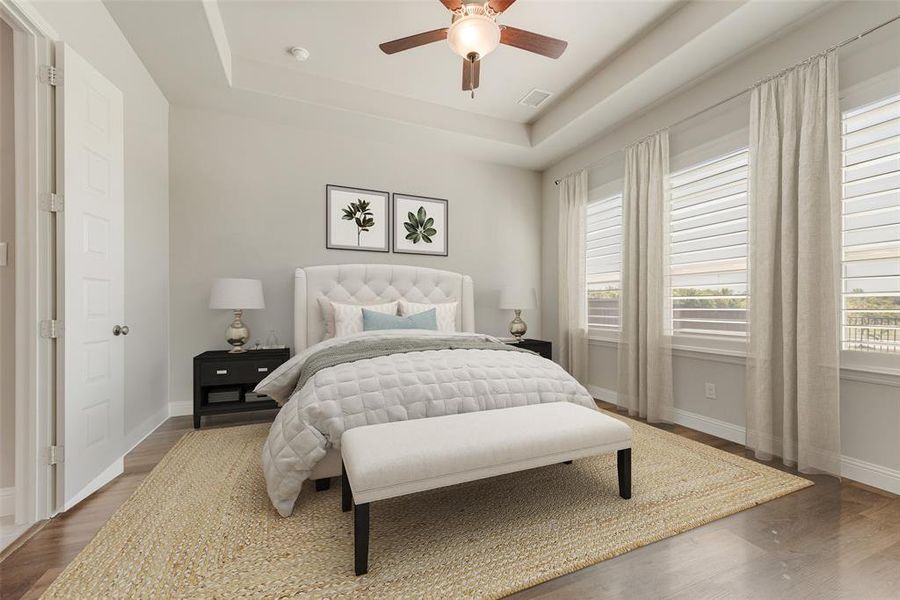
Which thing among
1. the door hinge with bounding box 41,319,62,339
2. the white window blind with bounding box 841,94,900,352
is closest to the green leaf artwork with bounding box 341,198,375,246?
the door hinge with bounding box 41,319,62,339

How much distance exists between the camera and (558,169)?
4746 mm

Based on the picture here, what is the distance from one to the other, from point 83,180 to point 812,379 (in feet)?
13.6

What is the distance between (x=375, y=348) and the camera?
8.59ft

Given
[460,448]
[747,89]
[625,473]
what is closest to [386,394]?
[460,448]

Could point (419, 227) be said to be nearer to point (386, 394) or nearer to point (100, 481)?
point (386, 394)

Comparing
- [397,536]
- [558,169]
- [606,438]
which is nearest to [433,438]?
[397,536]

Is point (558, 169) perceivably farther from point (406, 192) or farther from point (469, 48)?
point (469, 48)

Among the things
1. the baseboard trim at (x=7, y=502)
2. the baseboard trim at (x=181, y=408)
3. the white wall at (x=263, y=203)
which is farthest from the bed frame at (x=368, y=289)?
the baseboard trim at (x=7, y=502)

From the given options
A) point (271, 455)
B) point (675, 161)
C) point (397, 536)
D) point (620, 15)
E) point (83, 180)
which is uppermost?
point (620, 15)

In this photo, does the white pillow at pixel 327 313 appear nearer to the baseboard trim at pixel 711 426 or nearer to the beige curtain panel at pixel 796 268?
the baseboard trim at pixel 711 426

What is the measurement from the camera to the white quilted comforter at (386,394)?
6.07 ft

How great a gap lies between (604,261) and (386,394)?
297 cm

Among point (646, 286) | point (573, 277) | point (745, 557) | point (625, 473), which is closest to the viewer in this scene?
point (745, 557)

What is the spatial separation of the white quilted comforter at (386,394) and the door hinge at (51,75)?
1859 millimetres
